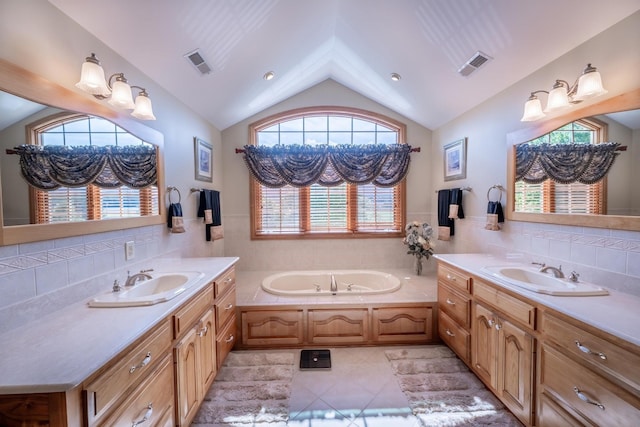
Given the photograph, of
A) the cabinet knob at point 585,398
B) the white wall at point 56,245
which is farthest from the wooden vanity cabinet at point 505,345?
the white wall at point 56,245

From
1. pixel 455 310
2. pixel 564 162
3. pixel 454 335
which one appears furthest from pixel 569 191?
pixel 454 335

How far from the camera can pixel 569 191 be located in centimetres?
174

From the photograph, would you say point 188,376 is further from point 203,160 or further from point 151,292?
point 203,160

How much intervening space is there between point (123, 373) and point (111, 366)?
3.3 inches

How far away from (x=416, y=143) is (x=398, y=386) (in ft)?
9.32

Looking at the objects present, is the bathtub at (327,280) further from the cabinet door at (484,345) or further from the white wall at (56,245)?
the white wall at (56,245)

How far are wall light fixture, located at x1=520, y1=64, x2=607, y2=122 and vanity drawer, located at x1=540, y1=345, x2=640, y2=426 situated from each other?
1.43 metres

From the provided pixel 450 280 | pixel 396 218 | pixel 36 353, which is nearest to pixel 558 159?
pixel 450 280

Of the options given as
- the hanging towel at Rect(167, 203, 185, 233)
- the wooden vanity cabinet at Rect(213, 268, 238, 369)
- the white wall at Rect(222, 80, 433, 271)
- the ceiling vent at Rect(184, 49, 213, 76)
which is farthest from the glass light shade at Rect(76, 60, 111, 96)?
the white wall at Rect(222, 80, 433, 271)

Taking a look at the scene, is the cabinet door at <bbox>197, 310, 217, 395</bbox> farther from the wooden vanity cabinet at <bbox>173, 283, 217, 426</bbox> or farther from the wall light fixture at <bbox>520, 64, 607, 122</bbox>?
the wall light fixture at <bbox>520, 64, 607, 122</bbox>

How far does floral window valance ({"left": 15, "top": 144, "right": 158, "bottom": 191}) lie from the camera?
1188 mm

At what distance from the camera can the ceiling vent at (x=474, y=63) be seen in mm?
2012

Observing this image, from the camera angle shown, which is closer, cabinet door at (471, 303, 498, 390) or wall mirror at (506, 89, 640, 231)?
wall mirror at (506, 89, 640, 231)

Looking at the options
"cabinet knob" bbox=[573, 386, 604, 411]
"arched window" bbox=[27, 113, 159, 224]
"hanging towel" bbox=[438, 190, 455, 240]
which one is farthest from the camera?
"hanging towel" bbox=[438, 190, 455, 240]
